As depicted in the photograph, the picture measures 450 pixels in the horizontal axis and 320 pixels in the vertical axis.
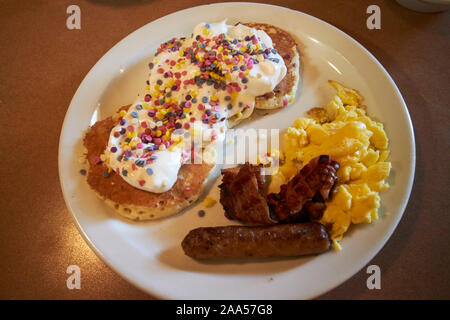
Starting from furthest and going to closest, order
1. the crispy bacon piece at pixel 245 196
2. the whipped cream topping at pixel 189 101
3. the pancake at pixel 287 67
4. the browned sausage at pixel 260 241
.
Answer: the pancake at pixel 287 67
the whipped cream topping at pixel 189 101
the crispy bacon piece at pixel 245 196
the browned sausage at pixel 260 241

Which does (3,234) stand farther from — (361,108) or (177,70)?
(361,108)

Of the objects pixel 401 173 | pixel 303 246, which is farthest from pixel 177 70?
pixel 401 173

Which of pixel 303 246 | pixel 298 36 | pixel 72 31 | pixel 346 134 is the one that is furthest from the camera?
pixel 72 31

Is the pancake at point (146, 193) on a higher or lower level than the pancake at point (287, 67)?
lower

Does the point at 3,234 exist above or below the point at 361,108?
below

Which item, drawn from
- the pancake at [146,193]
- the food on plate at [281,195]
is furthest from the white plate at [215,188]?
the food on plate at [281,195]

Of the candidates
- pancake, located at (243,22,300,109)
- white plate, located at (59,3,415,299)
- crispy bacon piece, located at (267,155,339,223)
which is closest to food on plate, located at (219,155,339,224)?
crispy bacon piece, located at (267,155,339,223)

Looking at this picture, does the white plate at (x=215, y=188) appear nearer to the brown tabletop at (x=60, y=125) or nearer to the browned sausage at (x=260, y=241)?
the browned sausage at (x=260, y=241)

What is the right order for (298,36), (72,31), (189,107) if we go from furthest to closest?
(72,31) < (298,36) < (189,107)
